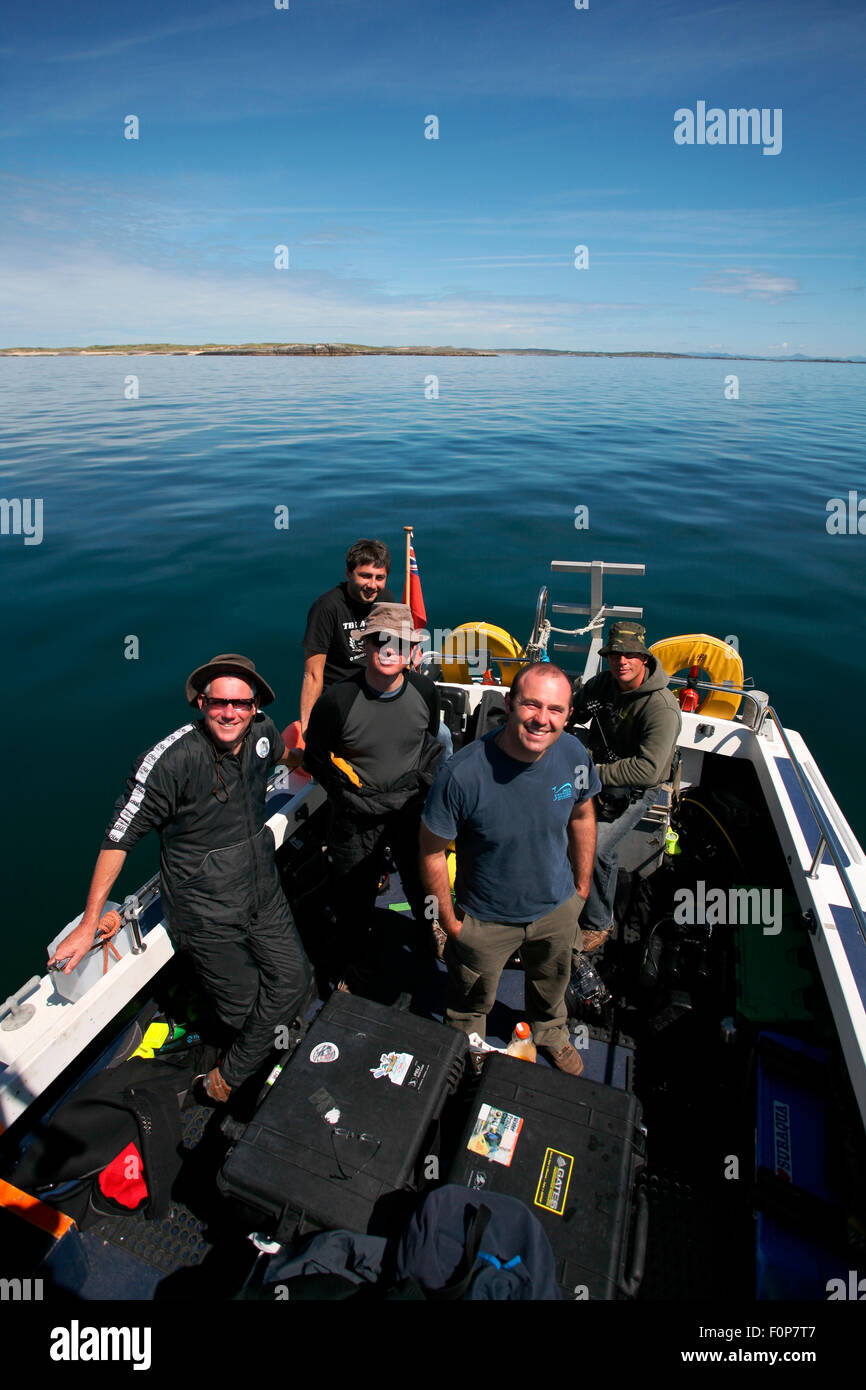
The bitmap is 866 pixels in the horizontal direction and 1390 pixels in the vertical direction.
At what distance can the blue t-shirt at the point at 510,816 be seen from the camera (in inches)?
108

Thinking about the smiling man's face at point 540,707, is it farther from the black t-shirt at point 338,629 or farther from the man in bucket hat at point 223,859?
the black t-shirt at point 338,629

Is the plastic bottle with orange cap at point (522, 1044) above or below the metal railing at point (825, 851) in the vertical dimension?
below

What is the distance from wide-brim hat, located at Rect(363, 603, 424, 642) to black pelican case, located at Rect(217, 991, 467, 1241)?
1.74 metres

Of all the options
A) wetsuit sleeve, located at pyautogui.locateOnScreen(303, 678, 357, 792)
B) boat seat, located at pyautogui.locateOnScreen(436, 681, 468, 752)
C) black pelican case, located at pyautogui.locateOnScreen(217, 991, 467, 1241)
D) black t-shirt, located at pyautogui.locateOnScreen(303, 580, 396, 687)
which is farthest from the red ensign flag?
black pelican case, located at pyautogui.locateOnScreen(217, 991, 467, 1241)

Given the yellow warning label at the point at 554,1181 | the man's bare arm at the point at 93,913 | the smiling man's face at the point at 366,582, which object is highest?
the smiling man's face at the point at 366,582

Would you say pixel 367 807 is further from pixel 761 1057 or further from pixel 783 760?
pixel 783 760

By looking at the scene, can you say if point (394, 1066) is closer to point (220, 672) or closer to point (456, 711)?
point (220, 672)

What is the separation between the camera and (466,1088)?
2807 millimetres

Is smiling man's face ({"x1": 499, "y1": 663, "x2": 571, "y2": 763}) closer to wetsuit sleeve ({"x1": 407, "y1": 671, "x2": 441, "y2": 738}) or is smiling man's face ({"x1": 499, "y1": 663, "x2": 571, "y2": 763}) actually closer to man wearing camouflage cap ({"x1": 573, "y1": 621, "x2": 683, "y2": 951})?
wetsuit sleeve ({"x1": 407, "y1": 671, "x2": 441, "y2": 738})

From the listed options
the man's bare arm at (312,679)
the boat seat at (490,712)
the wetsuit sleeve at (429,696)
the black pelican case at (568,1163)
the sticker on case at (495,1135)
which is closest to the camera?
the black pelican case at (568,1163)

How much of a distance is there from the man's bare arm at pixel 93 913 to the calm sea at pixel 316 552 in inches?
→ 123

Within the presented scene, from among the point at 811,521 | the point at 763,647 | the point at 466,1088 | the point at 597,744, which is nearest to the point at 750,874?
the point at 597,744

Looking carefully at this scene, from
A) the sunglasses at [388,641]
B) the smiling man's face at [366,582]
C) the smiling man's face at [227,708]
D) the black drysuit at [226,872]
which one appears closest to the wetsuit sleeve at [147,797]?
the black drysuit at [226,872]

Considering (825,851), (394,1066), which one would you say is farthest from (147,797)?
(825,851)
